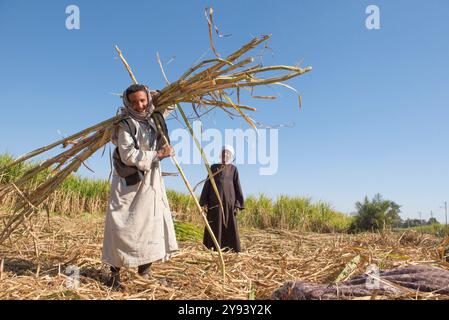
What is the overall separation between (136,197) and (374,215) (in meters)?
9.93

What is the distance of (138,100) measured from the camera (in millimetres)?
3408

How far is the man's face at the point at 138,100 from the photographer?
340 cm

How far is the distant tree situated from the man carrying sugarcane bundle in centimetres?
949

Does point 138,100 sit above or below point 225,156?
above

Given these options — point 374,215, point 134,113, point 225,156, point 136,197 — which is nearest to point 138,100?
point 134,113

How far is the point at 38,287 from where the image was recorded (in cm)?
328

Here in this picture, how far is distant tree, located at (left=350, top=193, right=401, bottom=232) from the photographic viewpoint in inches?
467

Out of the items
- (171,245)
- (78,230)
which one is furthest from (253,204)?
(171,245)

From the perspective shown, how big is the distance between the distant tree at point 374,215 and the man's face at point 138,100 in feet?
31.9

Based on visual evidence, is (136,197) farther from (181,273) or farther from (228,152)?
(228,152)

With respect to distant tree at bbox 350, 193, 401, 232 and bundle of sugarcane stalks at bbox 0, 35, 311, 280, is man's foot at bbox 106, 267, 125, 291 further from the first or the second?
distant tree at bbox 350, 193, 401, 232

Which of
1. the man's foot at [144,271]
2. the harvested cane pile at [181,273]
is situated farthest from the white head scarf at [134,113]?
the harvested cane pile at [181,273]

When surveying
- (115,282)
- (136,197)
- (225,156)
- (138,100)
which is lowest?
(115,282)

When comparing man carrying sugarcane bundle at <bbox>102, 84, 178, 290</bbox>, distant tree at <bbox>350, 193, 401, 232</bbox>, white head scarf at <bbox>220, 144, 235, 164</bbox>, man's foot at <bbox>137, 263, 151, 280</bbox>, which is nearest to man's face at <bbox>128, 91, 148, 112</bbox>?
man carrying sugarcane bundle at <bbox>102, 84, 178, 290</bbox>
